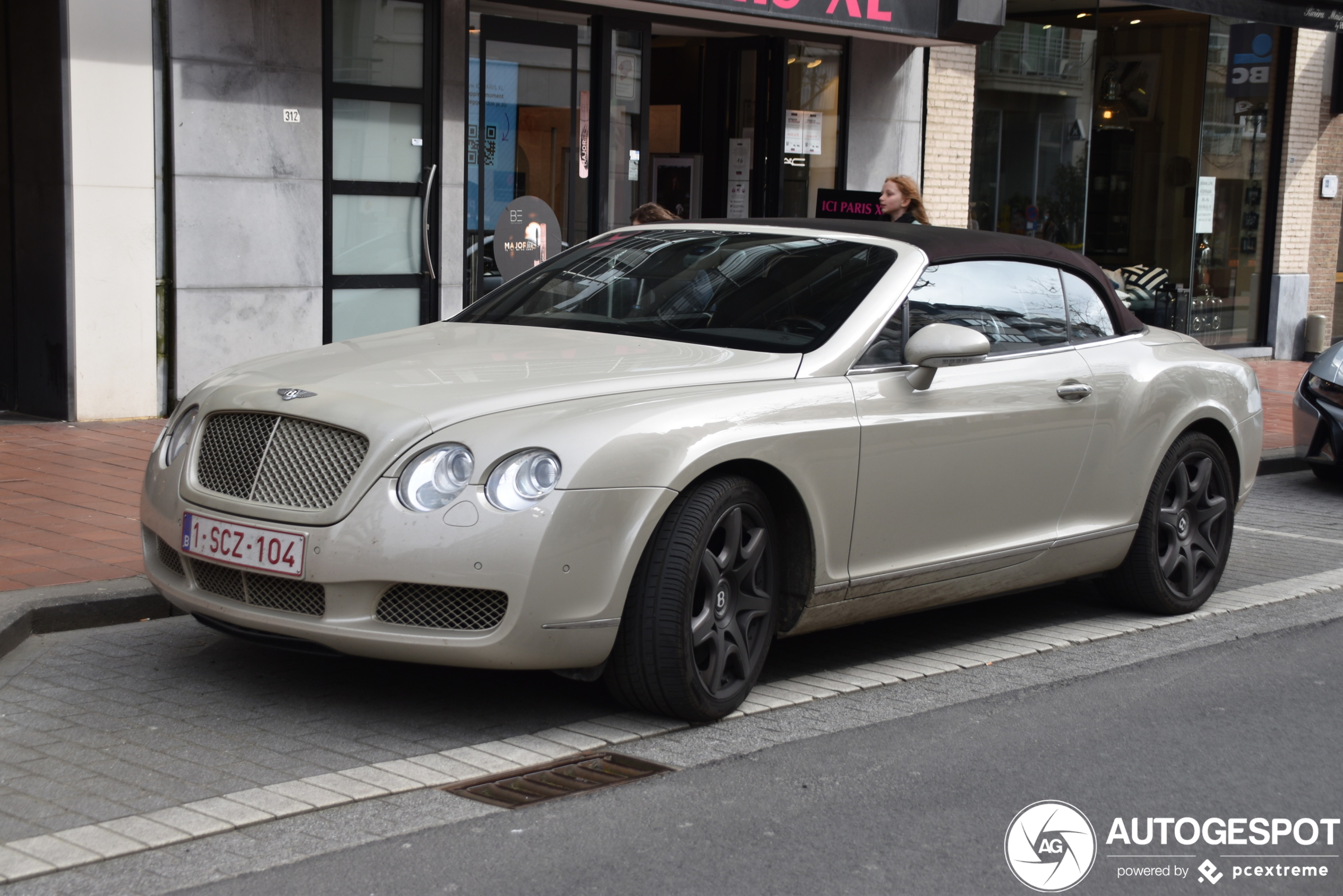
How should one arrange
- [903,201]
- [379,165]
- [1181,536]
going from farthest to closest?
1. [379,165]
2. [903,201]
3. [1181,536]

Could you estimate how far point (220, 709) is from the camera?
4.74m

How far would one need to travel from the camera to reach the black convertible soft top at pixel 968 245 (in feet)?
19.0

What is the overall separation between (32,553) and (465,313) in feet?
6.67

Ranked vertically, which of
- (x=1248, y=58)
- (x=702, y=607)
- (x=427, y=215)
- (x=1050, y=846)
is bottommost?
(x=1050, y=846)

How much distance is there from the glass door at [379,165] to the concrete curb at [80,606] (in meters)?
5.38

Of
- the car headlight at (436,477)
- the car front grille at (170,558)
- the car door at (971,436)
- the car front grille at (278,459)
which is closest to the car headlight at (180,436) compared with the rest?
the car front grille at (278,459)

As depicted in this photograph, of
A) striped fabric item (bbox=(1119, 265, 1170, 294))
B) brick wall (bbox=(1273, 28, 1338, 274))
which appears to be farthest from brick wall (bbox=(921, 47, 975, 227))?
brick wall (bbox=(1273, 28, 1338, 274))

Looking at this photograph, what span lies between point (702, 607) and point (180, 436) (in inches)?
67.8

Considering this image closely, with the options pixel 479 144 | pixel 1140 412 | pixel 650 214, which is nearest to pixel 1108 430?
pixel 1140 412

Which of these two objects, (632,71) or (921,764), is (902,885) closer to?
(921,764)

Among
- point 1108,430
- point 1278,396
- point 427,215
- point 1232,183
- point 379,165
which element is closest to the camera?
point 1108,430

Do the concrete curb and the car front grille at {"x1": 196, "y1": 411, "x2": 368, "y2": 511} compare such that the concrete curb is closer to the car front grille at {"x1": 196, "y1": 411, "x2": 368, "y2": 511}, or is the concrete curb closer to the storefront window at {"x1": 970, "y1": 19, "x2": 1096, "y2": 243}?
the car front grille at {"x1": 196, "y1": 411, "x2": 368, "y2": 511}

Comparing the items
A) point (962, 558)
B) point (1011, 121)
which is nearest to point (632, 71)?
point (1011, 121)

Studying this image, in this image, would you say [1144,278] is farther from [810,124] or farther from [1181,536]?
[1181,536]
